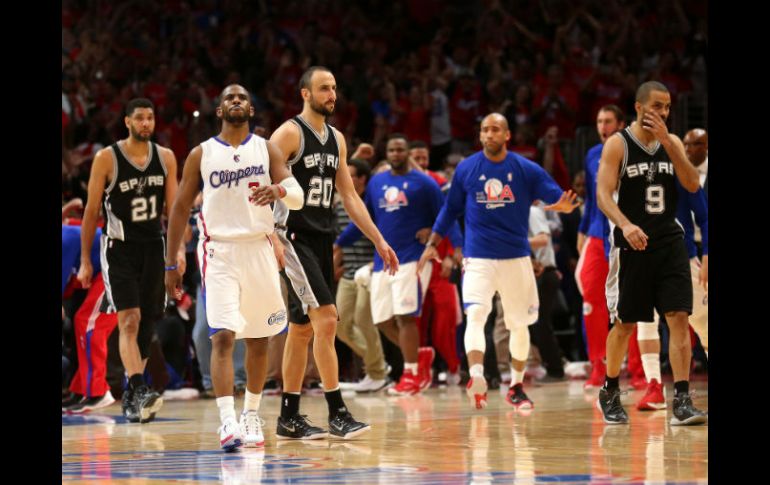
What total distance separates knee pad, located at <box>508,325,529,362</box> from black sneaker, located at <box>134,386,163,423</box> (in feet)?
9.50

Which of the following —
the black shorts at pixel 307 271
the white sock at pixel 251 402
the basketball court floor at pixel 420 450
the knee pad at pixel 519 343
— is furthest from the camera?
the knee pad at pixel 519 343

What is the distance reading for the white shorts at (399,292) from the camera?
11766mm

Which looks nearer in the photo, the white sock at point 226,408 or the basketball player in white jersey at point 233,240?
the white sock at point 226,408

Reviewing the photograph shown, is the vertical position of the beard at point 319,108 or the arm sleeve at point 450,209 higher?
the beard at point 319,108

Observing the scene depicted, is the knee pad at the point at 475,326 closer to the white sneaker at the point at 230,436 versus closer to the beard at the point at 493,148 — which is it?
the beard at the point at 493,148

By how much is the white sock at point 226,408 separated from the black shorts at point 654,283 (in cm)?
275

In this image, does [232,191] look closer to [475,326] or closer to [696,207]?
[475,326]

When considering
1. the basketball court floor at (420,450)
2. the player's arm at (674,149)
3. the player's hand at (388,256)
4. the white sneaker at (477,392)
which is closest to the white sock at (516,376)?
the basketball court floor at (420,450)

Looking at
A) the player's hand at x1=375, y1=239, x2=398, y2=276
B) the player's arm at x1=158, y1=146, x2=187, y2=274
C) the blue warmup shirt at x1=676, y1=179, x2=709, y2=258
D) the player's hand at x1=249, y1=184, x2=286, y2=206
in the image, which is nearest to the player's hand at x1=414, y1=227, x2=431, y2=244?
the player's arm at x1=158, y1=146, x2=187, y2=274

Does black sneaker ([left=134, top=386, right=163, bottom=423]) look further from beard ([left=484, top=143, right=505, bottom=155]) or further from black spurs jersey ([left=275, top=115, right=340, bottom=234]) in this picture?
beard ([left=484, top=143, right=505, bottom=155])

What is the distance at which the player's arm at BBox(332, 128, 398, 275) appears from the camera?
779cm

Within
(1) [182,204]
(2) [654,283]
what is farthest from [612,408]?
(1) [182,204]

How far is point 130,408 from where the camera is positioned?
937cm

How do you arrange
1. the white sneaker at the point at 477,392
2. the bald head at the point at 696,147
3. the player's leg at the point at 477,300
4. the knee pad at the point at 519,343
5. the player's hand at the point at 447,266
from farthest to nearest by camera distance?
the player's hand at the point at 447,266 → the bald head at the point at 696,147 → the knee pad at the point at 519,343 → the player's leg at the point at 477,300 → the white sneaker at the point at 477,392
